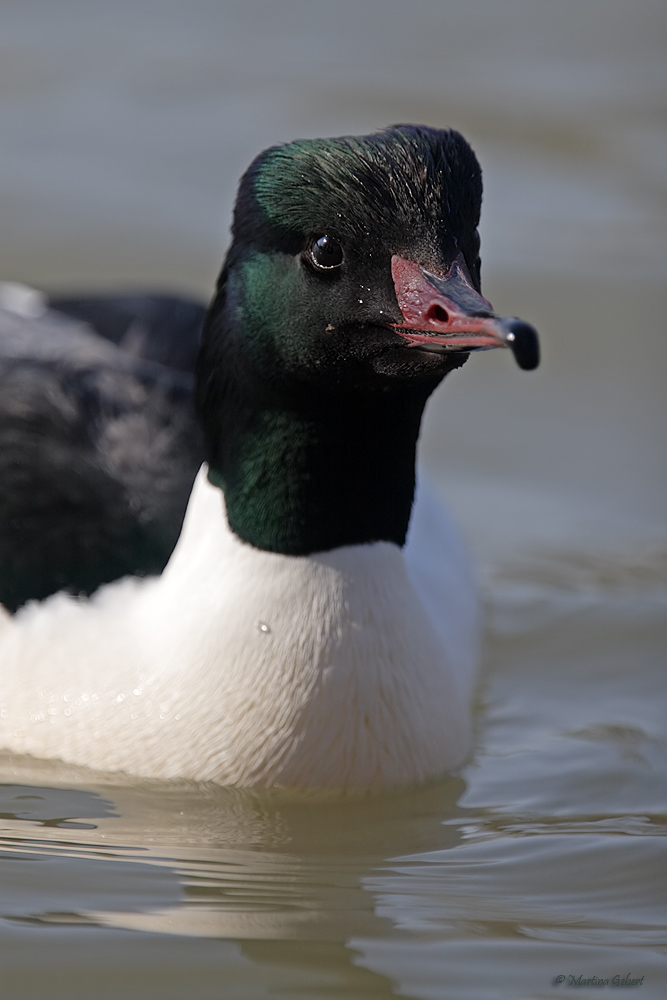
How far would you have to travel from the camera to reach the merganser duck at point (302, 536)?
404 cm

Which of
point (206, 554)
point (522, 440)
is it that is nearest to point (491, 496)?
point (522, 440)

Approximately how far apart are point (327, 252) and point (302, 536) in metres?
0.75

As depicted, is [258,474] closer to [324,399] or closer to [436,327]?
[324,399]

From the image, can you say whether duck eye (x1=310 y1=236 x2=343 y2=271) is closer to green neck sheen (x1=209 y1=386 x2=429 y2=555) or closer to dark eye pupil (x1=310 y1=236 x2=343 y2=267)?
dark eye pupil (x1=310 y1=236 x2=343 y2=267)

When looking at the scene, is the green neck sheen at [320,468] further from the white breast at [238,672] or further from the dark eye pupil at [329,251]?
the dark eye pupil at [329,251]

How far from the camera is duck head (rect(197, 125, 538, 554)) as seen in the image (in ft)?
13.2

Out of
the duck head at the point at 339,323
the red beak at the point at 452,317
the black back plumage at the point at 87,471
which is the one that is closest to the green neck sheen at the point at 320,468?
the duck head at the point at 339,323

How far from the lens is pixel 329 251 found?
13.4 feet

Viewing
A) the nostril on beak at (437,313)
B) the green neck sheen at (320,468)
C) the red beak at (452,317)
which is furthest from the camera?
the green neck sheen at (320,468)

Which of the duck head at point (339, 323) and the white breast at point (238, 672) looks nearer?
the duck head at point (339, 323)

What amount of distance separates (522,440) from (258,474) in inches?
129

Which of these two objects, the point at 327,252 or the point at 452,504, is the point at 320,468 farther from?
the point at 452,504

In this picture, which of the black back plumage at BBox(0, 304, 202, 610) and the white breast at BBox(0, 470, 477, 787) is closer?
the white breast at BBox(0, 470, 477, 787)

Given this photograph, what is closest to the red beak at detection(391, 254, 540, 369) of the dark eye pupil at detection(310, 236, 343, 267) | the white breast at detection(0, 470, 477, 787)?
the dark eye pupil at detection(310, 236, 343, 267)
